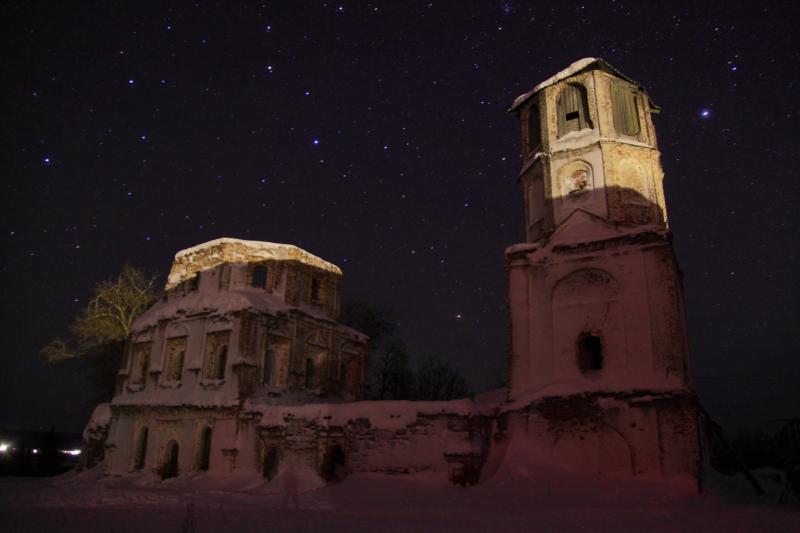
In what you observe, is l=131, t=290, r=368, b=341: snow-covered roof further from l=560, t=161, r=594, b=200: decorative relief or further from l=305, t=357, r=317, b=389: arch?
l=560, t=161, r=594, b=200: decorative relief

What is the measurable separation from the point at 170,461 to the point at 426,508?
13000 millimetres

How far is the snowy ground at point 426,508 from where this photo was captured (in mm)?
9820

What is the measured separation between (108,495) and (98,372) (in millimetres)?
17884

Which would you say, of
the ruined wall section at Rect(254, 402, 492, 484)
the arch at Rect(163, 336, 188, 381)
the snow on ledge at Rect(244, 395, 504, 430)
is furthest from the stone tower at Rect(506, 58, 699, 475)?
the arch at Rect(163, 336, 188, 381)

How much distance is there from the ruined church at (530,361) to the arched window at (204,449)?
0.15ft

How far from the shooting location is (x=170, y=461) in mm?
22156

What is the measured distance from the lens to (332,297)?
89.7 ft

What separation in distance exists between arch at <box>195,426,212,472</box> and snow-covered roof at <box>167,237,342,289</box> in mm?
7301

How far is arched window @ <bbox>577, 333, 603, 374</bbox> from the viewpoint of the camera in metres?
16.1

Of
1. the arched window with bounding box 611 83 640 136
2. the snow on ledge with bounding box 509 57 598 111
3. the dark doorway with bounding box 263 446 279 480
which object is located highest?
the snow on ledge with bounding box 509 57 598 111

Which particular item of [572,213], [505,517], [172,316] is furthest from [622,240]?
[172,316]

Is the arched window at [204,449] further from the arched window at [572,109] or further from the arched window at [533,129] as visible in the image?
the arched window at [572,109]

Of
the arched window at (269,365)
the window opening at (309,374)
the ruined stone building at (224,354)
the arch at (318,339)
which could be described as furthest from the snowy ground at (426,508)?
the arch at (318,339)

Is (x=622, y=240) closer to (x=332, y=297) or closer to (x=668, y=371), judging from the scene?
(x=668, y=371)
